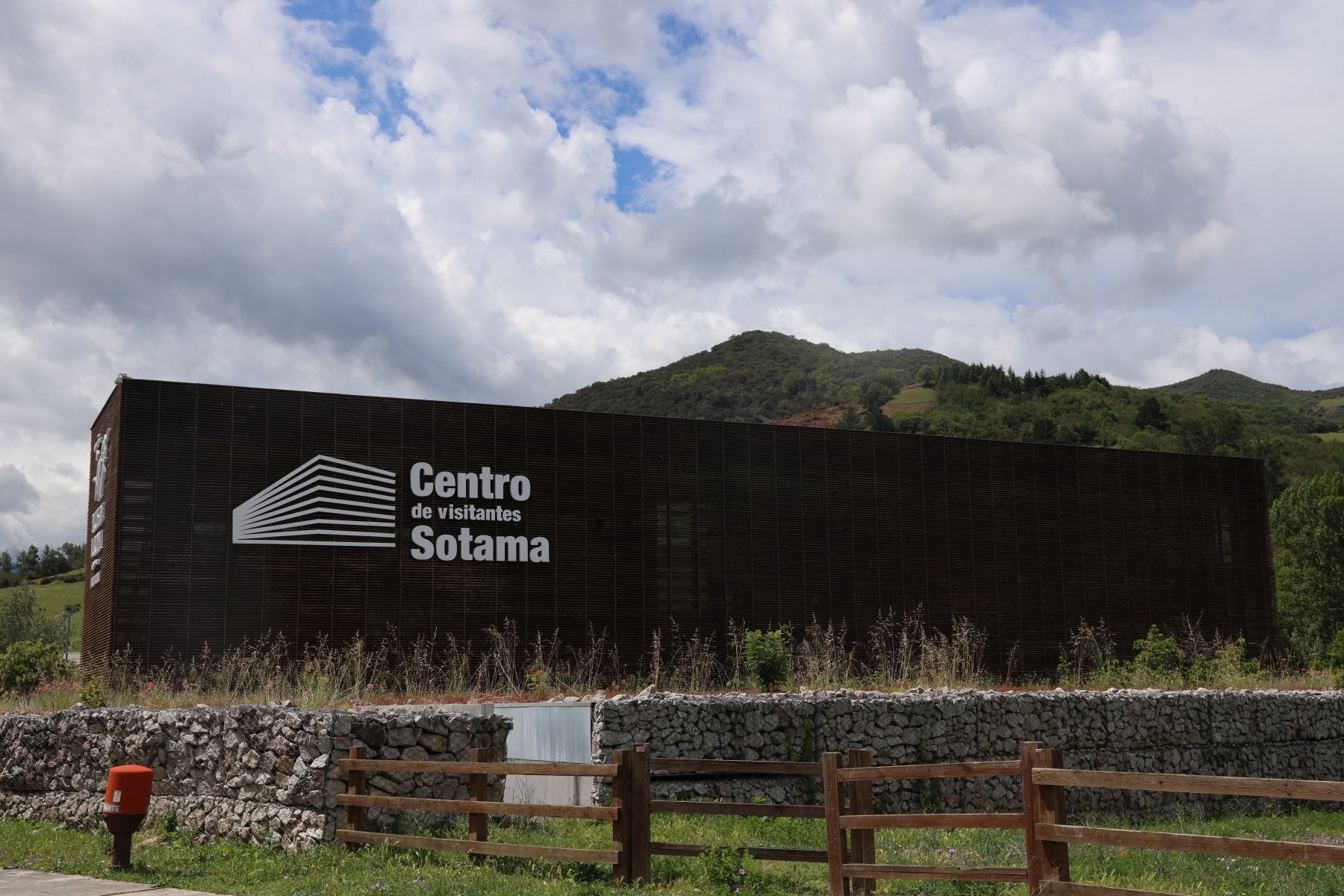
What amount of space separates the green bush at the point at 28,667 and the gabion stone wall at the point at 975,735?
16400mm

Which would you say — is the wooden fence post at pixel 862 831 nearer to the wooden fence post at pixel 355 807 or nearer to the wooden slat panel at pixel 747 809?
the wooden slat panel at pixel 747 809

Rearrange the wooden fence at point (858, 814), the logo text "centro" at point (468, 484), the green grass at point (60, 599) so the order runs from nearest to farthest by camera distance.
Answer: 1. the wooden fence at point (858, 814)
2. the logo text "centro" at point (468, 484)
3. the green grass at point (60, 599)

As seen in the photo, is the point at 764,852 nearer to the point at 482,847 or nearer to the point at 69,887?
the point at 482,847

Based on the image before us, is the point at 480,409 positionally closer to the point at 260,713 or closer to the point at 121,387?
the point at 121,387

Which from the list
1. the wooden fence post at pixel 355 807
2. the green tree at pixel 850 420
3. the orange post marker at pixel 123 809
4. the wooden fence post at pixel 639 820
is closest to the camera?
the wooden fence post at pixel 639 820

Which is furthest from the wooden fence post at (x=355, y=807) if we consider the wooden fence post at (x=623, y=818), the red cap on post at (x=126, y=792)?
the wooden fence post at (x=623, y=818)

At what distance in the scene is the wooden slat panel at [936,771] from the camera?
326 inches

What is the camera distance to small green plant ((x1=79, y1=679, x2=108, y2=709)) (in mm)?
18234

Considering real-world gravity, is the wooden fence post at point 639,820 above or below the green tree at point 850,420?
below

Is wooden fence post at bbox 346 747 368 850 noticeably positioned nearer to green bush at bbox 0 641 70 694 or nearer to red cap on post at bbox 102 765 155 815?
red cap on post at bbox 102 765 155 815

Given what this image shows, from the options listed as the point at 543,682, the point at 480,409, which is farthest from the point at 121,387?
the point at 543,682

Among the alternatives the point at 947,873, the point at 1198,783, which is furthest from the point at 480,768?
the point at 1198,783

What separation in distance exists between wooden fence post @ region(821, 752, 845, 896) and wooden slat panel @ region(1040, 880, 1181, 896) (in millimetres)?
1771

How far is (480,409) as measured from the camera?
25.8 meters
